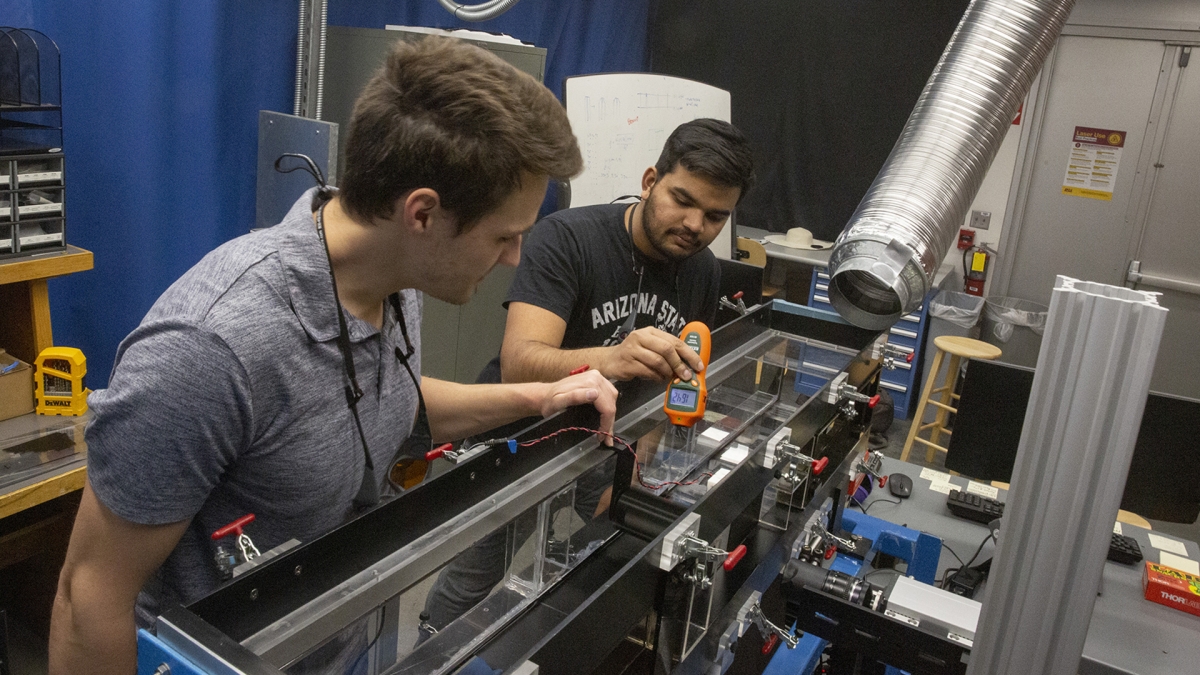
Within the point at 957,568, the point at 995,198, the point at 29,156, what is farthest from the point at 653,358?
the point at 995,198

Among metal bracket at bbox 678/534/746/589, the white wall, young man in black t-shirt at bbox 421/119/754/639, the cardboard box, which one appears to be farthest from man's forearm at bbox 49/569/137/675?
the white wall

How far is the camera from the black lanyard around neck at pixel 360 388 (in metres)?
0.93

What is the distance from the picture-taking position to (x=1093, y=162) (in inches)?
174

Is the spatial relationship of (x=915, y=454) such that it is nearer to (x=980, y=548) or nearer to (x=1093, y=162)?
(x=1093, y=162)

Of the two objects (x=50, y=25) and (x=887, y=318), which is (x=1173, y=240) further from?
(x=50, y=25)

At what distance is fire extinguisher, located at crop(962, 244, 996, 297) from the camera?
4.59m

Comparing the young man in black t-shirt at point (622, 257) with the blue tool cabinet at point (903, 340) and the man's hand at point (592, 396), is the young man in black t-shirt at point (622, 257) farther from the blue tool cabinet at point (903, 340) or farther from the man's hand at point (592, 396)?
the blue tool cabinet at point (903, 340)

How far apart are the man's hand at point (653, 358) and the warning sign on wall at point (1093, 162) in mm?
4038

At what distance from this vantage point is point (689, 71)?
4.86 metres

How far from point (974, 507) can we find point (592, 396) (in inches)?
53.7

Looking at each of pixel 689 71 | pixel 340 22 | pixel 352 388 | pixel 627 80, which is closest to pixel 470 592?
pixel 352 388

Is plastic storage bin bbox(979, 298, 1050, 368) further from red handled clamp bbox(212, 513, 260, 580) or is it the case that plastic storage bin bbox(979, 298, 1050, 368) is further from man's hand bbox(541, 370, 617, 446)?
red handled clamp bbox(212, 513, 260, 580)

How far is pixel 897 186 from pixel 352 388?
71 cm

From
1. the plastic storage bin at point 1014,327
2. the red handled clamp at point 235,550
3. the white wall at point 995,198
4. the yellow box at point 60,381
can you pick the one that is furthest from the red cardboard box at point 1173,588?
the white wall at point 995,198
